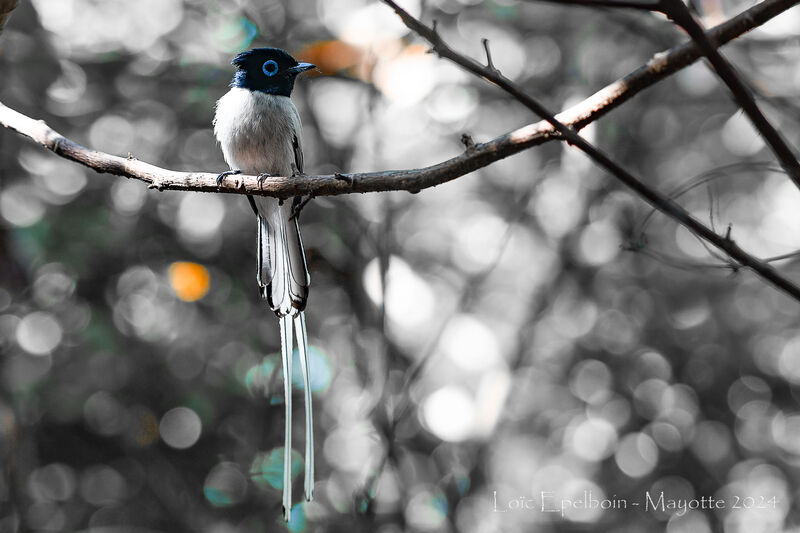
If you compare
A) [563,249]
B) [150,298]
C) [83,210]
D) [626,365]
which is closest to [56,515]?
[150,298]

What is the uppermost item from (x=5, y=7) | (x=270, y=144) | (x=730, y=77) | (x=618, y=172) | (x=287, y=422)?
(x=5, y=7)

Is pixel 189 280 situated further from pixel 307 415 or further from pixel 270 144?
pixel 307 415

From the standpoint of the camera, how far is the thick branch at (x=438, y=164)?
58.9 inches

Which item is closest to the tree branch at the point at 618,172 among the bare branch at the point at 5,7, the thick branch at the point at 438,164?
the thick branch at the point at 438,164

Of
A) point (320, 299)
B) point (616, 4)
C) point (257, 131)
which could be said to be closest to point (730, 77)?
point (616, 4)

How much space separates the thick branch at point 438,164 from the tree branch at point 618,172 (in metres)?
0.04

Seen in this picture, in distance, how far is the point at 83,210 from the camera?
14.4 feet

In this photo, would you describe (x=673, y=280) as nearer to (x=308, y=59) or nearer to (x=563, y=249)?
(x=563, y=249)

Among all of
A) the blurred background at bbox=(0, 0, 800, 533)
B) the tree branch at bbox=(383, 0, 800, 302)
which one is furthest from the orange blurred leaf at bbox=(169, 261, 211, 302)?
the tree branch at bbox=(383, 0, 800, 302)

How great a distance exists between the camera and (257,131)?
2902 millimetres

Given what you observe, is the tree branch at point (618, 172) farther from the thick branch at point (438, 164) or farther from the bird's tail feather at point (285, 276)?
the bird's tail feather at point (285, 276)

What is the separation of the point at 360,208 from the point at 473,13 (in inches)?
88.1

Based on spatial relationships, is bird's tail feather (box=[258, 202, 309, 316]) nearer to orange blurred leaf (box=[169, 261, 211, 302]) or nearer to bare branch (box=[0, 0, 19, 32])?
bare branch (box=[0, 0, 19, 32])

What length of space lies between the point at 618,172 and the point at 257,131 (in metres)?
1.92
